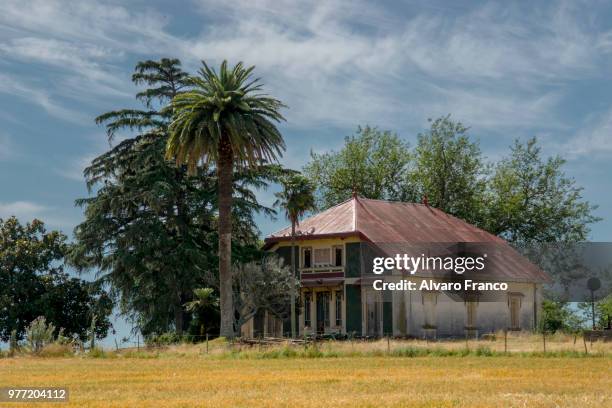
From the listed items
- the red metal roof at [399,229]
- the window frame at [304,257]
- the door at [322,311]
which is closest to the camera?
the red metal roof at [399,229]

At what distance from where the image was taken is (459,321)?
6725 centimetres

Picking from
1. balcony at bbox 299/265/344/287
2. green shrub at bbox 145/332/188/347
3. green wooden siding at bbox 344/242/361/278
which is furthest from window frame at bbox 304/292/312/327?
green shrub at bbox 145/332/188/347

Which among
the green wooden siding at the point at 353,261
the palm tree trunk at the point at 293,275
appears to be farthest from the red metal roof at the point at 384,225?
the palm tree trunk at the point at 293,275

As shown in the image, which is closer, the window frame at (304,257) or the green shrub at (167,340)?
the green shrub at (167,340)

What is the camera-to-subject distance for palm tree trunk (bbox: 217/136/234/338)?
202 feet

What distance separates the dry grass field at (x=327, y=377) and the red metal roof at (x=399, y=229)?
17.6 metres

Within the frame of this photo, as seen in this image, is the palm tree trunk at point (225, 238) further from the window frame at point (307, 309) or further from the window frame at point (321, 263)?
the window frame at point (321, 263)

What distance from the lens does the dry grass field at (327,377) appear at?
23891 mm

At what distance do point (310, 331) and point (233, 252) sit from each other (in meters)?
8.62

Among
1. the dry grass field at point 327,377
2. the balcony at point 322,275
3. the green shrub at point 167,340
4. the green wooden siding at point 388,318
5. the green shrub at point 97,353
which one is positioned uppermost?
the balcony at point 322,275

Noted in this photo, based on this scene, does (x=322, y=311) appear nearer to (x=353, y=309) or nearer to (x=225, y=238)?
(x=353, y=309)

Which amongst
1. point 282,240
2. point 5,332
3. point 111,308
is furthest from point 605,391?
point 5,332

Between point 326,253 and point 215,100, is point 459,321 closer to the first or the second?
point 326,253

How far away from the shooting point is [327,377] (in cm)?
3138
